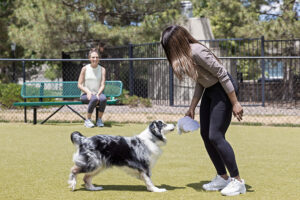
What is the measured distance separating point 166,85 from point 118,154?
12.2 metres

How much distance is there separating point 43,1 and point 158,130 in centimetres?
1375

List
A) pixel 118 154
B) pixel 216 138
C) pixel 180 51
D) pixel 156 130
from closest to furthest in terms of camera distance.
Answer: pixel 180 51 < pixel 216 138 < pixel 118 154 < pixel 156 130

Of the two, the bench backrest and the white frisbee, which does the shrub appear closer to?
the bench backrest

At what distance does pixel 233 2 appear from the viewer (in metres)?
18.4

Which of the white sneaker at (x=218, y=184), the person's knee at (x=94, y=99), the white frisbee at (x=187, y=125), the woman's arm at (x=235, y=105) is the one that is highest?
the woman's arm at (x=235, y=105)

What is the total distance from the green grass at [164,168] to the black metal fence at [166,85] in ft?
7.74

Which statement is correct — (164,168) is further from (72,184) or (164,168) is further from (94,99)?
(94,99)

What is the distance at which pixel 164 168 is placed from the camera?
6.03 metres

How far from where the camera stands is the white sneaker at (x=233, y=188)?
454 cm

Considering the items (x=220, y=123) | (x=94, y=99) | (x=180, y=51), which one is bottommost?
(x=94, y=99)

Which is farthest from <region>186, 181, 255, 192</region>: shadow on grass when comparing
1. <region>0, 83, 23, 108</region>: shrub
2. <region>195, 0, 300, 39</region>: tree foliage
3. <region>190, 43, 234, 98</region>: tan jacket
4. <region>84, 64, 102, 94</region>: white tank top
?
<region>195, 0, 300, 39</region>: tree foliage

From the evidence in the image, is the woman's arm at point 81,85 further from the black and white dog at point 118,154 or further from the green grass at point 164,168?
the black and white dog at point 118,154

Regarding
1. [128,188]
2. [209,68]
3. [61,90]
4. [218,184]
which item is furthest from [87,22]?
[209,68]

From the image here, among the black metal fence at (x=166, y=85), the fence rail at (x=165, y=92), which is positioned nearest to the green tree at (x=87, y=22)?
the black metal fence at (x=166, y=85)
